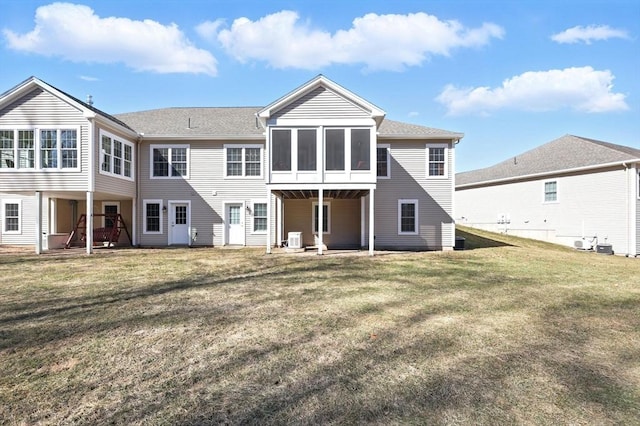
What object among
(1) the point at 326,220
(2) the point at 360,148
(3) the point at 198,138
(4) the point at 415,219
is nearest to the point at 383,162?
(2) the point at 360,148

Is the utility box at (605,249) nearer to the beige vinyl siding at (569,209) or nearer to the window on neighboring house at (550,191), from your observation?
the beige vinyl siding at (569,209)

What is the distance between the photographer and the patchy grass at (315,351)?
10.1 ft

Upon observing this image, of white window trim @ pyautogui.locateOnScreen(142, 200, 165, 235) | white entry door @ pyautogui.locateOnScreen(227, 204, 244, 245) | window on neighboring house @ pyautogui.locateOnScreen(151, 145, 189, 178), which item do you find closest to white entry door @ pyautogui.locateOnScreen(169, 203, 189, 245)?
white window trim @ pyautogui.locateOnScreen(142, 200, 165, 235)

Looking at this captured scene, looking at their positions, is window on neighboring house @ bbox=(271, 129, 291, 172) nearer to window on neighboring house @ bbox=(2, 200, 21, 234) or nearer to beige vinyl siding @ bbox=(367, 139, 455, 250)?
beige vinyl siding @ bbox=(367, 139, 455, 250)

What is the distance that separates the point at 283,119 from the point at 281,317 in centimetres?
962

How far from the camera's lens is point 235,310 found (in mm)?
5977

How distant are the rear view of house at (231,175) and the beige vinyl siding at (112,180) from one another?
0.16ft

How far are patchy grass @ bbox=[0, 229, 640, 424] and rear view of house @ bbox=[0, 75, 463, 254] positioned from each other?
5.96 metres

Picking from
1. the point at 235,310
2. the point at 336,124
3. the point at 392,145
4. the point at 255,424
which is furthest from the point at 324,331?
the point at 392,145

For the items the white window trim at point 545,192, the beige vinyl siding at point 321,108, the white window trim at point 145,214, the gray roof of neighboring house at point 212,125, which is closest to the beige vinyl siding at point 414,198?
the gray roof of neighboring house at point 212,125

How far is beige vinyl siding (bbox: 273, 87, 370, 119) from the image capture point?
13.5 meters

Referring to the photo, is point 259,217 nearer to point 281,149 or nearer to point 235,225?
point 235,225

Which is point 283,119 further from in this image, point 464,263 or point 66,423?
point 66,423

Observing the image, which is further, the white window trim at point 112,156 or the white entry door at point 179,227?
the white entry door at point 179,227
